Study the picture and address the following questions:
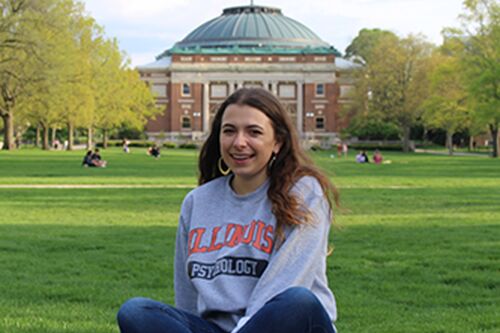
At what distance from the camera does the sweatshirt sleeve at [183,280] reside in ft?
14.1

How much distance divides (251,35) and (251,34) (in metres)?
0.15

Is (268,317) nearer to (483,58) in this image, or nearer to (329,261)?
(329,261)

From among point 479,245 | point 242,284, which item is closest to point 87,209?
point 479,245

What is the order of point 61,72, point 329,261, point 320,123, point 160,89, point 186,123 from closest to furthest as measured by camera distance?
point 329,261 < point 61,72 < point 320,123 < point 186,123 < point 160,89

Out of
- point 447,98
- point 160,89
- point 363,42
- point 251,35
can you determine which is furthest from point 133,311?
point 363,42

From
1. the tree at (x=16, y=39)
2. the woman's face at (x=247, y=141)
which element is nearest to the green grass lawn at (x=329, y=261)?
the woman's face at (x=247, y=141)

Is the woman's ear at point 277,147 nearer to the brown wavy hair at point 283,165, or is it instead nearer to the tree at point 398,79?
the brown wavy hair at point 283,165

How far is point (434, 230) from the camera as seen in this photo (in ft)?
41.8

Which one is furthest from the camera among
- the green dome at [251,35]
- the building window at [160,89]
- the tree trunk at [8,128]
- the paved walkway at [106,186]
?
the green dome at [251,35]

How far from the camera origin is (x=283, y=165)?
4.29 m

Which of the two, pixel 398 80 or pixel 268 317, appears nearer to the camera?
pixel 268 317

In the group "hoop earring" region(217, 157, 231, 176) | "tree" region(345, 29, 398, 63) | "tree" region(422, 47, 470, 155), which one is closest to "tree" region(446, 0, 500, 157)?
"tree" region(422, 47, 470, 155)

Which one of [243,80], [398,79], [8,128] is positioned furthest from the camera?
[243,80]

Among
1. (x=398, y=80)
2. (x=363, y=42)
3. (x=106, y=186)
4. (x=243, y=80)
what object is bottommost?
(x=106, y=186)
